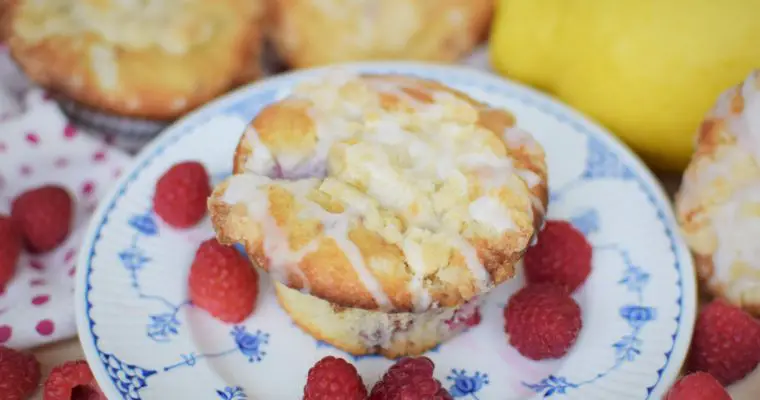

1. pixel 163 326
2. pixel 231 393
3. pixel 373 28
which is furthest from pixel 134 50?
pixel 231 393

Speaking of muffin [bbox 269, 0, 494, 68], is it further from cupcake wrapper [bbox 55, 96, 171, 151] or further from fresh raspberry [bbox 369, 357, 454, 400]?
fresh raspberry [bbox 369, 357, 454, 400]

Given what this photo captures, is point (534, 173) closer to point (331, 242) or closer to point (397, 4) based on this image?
point (331, 242)

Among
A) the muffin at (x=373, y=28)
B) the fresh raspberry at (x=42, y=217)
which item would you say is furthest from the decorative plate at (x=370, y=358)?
the muffin at (x=373, y=28)

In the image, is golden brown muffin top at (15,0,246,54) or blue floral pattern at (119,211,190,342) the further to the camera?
golden brown muffin top at (15,0,246,54)

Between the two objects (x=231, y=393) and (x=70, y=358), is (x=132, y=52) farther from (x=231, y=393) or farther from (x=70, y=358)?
(x=231, y=393)

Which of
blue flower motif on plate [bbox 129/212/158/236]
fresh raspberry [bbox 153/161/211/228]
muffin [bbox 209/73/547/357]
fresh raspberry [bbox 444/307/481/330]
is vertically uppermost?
muffin [bbox 209/73/547/357]

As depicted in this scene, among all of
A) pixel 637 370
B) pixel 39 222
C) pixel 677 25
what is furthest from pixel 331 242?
pixel 677 25

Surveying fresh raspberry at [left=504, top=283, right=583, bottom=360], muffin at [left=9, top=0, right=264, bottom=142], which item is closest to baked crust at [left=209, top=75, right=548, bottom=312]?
fresh raspberry at [left=504, top=283, right=583, bottom=360]
